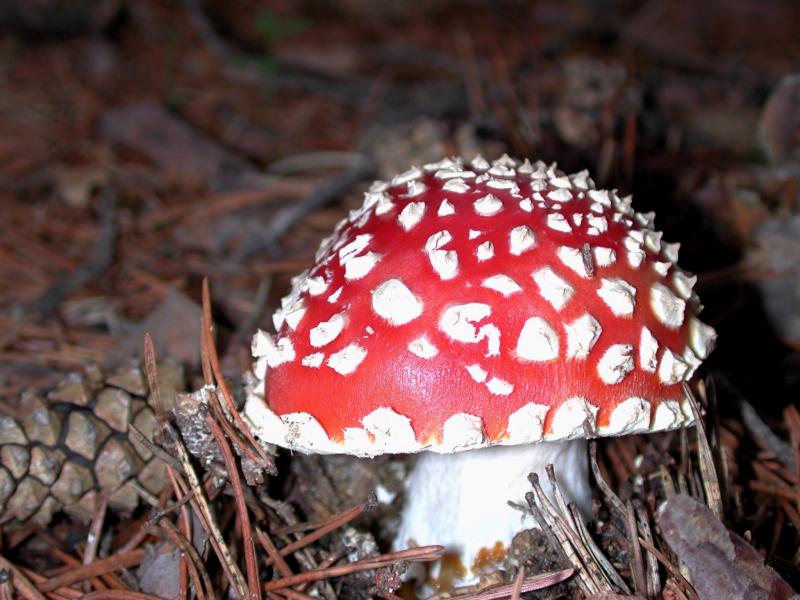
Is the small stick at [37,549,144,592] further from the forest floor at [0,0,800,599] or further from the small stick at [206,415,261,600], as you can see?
the small stick at [206,415,261,600]

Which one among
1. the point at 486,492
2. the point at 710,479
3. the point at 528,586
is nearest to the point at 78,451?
the point at 486,492

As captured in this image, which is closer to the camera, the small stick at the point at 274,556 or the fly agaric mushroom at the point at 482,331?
the fly agaric mushroom at the point at 482,331

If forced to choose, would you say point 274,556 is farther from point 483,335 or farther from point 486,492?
point 483,335

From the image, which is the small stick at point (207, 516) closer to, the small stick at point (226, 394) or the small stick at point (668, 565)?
the small stick at point (226, 394)

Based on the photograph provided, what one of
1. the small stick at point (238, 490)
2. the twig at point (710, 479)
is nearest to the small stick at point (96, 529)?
the small stick at point (238, 490)

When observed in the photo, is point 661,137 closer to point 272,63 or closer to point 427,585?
point 272,63

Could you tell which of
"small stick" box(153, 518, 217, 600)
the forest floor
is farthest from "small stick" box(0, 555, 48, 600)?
"small stick" box(153, 518, 217, 600)

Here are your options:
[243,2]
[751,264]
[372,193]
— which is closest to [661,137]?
[751,264]
